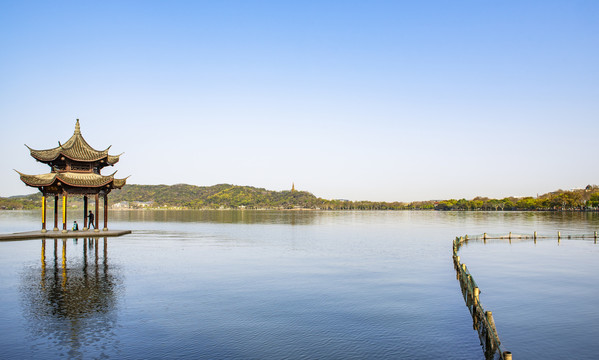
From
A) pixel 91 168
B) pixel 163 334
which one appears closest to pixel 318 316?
pixel 163 334

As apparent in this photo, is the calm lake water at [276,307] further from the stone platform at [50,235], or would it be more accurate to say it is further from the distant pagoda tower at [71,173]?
the distant pagoda tower at [71,173]

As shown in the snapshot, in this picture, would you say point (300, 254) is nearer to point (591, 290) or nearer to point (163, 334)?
point (591, 290)

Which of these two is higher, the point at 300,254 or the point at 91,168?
the point at 91,168

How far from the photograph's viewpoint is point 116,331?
13875mm

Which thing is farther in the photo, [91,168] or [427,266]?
[91,168]

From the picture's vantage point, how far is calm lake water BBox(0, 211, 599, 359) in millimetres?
13133

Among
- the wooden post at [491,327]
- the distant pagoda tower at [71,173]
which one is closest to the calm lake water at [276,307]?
the wooden post at [491,327]

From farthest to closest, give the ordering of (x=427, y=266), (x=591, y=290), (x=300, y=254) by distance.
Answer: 1. (x=300, y=254)
2. (x=427, y=266)
3. (x=591, y=290)

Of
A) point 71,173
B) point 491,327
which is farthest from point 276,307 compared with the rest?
point 71,173

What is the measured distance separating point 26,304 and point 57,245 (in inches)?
835

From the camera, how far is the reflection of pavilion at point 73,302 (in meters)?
13.0

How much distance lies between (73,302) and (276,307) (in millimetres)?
7861

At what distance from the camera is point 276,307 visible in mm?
17953

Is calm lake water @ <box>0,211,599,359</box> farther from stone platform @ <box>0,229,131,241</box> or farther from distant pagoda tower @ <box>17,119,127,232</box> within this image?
distant pagoda tower @ <box>17,119,127,232</box>
